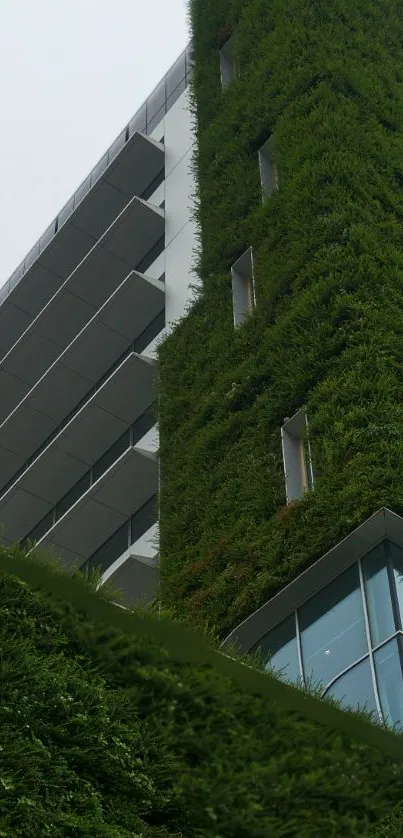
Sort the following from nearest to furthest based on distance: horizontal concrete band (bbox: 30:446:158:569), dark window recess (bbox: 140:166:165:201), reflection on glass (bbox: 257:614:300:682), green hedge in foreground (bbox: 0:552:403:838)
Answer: green hedge in foreground (bbox: 0:552:403:838)
reflection on glass (bbox: 257:614:300:682)
horizontal concrete band (bbox: 30:446:158:569)
dark window recess (bbox: 140:166:165:201)

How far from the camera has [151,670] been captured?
4625mm

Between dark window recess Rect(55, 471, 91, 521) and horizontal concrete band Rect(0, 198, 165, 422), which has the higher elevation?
horizontal concrete band Rect(0, 198, 165, 422)

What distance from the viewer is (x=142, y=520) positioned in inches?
966

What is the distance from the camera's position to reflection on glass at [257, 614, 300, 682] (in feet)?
44.3

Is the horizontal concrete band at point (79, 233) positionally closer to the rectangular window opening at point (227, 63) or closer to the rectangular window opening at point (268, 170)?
the rectangular window opening at point (227, 63)

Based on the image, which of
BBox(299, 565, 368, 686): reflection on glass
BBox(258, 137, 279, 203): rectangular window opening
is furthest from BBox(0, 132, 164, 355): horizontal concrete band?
BBox(299, 565, 368, 686): reflection on glass

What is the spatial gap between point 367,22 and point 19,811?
64.4ft

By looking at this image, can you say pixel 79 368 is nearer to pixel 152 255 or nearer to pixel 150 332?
pixel 150 332

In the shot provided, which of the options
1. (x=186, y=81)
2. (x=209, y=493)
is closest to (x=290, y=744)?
(x=209, y=493)

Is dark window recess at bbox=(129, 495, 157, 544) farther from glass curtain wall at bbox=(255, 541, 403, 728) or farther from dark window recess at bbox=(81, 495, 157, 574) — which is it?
glass curtain wall at bbox=(255, 541, 403, 728)

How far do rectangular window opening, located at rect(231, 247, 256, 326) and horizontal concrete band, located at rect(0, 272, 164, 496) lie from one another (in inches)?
221

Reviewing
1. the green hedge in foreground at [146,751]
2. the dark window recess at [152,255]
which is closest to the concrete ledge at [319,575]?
the green hedge in foreground at [146,751]

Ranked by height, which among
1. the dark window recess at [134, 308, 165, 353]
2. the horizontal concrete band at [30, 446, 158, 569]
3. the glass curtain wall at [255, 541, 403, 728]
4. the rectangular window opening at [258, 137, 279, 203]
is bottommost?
the glass curtain wall at [255, 541, 403, 728]

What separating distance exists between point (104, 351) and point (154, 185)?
4.01m
